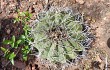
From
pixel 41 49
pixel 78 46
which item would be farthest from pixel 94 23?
pixel 41 49

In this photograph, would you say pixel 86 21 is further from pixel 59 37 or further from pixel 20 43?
pixel 20 43

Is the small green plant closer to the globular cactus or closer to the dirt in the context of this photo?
the dirt

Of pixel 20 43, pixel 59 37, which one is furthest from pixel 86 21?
pixel 20 43

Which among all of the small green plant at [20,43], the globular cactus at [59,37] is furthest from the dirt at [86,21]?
the globular cactus at [59,37]

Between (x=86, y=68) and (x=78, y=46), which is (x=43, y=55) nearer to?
(x=78, y=46)

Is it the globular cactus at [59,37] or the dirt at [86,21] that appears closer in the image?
the globular cactus at [59,37]

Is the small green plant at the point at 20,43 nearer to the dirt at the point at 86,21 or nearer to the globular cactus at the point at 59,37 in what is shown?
the dirt at the point at 86,21

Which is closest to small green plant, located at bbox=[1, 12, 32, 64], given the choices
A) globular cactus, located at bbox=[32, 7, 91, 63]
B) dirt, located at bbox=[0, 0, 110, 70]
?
dirt, located at bbox=[0, 0, 110, 70]
